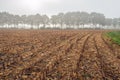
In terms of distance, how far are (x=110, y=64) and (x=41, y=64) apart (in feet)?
14.2

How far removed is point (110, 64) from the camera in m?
12.2

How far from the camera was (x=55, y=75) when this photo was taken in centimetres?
934

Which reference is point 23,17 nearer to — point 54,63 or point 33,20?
point 33,20

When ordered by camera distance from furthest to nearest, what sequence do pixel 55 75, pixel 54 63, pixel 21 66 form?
1. pixel 54 63
2. pixel 21 66
3. pixel 55 75

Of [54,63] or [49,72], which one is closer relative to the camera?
[49,72]

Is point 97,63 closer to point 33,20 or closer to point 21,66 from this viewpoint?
point 21,66

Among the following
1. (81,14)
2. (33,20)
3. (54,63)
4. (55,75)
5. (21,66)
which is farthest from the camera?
(81,14)

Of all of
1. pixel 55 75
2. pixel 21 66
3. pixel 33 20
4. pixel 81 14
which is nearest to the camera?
pixel 55 75

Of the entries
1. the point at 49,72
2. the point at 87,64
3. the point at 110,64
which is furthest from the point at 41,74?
the point at 110,64

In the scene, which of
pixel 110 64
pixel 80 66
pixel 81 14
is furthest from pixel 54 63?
pixel 81 14

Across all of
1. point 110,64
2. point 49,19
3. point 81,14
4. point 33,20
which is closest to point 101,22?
point 81,14

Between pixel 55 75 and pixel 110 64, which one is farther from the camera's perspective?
pixel 110 64

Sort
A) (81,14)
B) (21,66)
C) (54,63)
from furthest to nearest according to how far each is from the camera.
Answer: (81,14) < (54,63) < (21,66)

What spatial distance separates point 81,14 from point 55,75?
6769 inches
